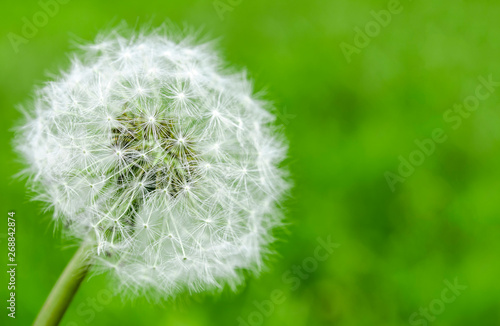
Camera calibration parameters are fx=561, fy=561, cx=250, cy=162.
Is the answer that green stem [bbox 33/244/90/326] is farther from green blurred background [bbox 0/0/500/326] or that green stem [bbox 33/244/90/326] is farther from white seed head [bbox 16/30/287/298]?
green blurred background [bbox 0/0/500/326]

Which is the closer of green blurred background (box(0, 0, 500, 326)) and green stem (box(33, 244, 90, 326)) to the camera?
green stem (box(33, 244, 90, 326))

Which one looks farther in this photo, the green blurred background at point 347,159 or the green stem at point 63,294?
the green blurred background at point 347,159

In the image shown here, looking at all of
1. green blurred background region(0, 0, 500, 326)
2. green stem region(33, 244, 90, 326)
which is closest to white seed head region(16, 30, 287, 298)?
green stem region(33, 244, 90, 326)

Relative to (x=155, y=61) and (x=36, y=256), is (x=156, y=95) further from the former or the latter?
(x=36, y=256)

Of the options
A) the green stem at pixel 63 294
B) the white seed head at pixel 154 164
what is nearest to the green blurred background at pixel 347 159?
the white seed head at pixel 154 164

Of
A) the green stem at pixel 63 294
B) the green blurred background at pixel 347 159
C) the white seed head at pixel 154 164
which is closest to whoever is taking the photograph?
the green stem at pixel 63 294

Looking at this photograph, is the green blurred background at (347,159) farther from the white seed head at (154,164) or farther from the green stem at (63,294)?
→ the green stem at (63,294)

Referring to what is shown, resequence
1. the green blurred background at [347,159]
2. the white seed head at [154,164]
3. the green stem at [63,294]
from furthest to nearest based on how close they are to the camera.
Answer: the green blurred background at [347,159], the white seed head at [154,164], the green stem at [63,294]

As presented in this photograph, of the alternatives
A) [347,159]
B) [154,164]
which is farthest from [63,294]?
[347,159]
